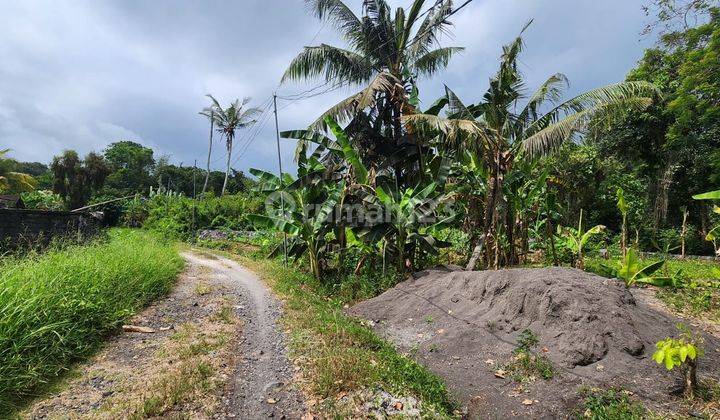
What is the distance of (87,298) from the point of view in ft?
17.9

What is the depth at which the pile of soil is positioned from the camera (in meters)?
4.00

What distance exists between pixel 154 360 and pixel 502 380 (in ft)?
13.3

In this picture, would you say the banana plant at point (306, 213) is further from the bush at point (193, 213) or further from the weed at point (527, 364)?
the bush at point (193, 213)

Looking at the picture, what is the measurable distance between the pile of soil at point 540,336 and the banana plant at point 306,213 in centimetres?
347

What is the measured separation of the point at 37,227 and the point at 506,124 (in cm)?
1236

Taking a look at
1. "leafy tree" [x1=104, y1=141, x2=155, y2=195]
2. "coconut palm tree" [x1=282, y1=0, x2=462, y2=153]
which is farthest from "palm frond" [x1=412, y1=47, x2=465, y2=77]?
"leafy tree" [x1=104, y1=141, x2=155, y2=195]

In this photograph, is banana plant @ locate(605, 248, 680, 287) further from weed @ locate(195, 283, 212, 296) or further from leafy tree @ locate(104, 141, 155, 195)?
leafy tree @ locate(104, 141, 155, 195)

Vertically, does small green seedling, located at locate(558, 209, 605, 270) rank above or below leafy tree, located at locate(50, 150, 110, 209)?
below

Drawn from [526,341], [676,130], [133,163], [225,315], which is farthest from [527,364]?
[133,163]

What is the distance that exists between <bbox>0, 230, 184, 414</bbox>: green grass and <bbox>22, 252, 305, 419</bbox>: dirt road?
0.73ft

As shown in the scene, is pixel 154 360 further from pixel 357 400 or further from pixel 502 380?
pixel 502 380

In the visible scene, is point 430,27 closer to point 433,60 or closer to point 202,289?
point 433,60

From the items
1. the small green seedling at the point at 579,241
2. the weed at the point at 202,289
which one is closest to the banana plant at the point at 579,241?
the small green seedling at the point at 579,241

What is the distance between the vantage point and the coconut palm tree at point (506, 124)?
773cm
